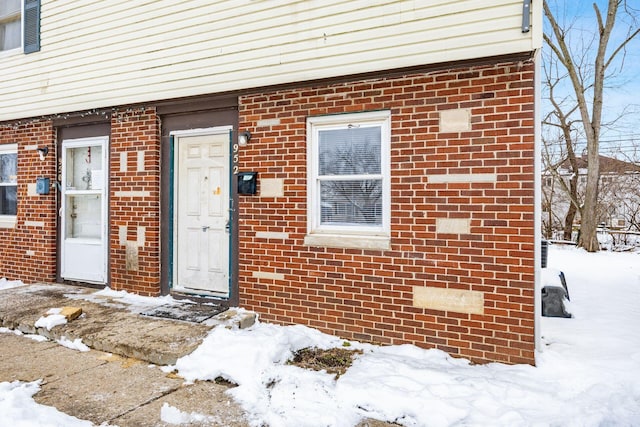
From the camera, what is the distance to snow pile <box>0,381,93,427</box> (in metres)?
2.81

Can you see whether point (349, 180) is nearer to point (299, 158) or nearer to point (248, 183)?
point (299, 158)

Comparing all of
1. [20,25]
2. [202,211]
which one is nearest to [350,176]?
[202,211]

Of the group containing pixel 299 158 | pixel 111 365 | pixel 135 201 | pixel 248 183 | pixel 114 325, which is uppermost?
Result: pixel 299 158

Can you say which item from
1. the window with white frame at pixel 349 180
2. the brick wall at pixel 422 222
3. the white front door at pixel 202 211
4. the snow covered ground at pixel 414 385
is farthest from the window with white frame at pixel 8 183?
the window with white frame at pixel 349 180

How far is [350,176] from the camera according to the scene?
4.72 meters

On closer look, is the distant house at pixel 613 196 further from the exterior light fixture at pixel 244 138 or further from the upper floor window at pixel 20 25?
the upper floor window at pixel 20 25

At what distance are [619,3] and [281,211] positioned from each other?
595 inches

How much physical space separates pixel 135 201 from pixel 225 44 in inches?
99.6

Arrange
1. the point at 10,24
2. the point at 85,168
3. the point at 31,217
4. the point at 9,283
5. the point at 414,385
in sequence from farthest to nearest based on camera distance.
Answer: the point at 10,24, the point at 9,283, the point at 31,217, the point at 85,168, the point at 414,385

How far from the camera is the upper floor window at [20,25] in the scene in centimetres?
695

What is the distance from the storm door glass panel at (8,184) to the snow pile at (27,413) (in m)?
5.46

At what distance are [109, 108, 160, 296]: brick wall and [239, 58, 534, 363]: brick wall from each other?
64.1 inches

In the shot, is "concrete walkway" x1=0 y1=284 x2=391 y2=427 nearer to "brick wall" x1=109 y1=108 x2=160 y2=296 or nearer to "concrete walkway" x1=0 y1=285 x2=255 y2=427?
"concrete walkway" x1=0 y1=285 x2=255 y2=427

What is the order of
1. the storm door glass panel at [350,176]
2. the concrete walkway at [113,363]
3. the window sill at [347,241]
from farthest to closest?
the storm door glass panel at [350,176] < the window sill at [347,241] < the concrete walkway at [113,363]
